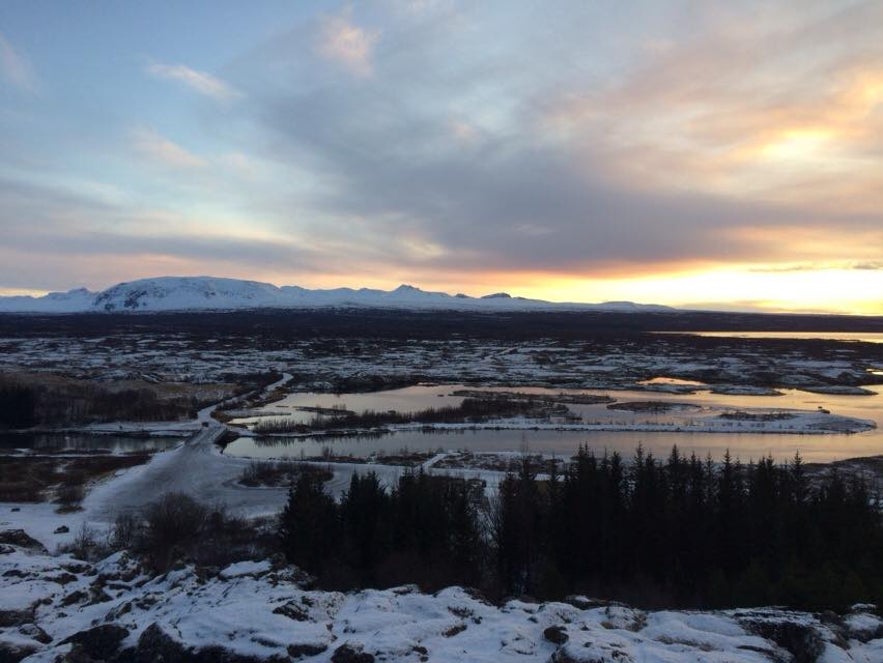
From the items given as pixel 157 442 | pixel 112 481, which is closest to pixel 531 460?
pixel 112 481

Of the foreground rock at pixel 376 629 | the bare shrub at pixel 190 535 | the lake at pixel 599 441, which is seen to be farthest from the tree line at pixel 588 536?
the lake at pixel 599 441

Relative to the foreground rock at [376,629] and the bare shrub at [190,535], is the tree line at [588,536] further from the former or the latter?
the foreground rock at [376,629]

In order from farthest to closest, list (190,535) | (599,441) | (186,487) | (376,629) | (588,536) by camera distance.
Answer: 1. (599,441)
2. (186,487)
3. (190,535)
4. (588,536)
5. (376,629)

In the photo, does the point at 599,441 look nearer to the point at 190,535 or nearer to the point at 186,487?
the point at 186,487

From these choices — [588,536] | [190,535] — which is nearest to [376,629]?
[588,536]

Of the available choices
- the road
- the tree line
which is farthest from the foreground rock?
the road

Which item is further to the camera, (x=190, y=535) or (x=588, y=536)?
(x=190, y=535)

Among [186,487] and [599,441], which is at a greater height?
[599,441]
